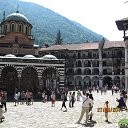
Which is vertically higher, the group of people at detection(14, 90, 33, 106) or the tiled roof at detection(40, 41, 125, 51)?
the tiled roof at detection(40, 41, 125, 51)

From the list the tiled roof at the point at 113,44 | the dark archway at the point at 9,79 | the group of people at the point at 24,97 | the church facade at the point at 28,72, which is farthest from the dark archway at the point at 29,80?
the tiled roof at the point at 113,44

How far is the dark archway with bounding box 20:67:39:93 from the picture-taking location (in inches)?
1540

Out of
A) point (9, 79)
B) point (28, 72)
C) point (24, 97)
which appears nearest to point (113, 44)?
point (28, 72)

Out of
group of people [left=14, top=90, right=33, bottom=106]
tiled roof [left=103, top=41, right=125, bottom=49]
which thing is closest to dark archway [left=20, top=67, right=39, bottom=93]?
group of people [left=14, top=90, right=33, bottom=106]

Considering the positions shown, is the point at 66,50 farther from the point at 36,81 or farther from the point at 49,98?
the point at 49,98

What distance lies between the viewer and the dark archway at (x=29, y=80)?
39.1m

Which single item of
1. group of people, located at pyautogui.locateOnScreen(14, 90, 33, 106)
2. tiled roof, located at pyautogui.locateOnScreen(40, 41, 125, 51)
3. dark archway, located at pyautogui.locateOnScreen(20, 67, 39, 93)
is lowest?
group of people, located at pyautogui.locateOnScreen(14, 90, 33, 106)

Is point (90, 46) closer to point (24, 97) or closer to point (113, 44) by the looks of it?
point (113, 44)

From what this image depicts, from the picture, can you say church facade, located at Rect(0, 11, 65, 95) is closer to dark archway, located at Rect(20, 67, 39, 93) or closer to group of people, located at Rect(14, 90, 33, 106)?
dark archway, located at Rect(20, 67, 39, 93)

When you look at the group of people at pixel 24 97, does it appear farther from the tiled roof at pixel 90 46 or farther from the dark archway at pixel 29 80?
the tiled roof at pixel 90 46

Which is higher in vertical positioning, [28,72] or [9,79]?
[28,72]

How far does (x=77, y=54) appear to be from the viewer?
76.1 meters

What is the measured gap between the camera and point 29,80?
3975 centimetres

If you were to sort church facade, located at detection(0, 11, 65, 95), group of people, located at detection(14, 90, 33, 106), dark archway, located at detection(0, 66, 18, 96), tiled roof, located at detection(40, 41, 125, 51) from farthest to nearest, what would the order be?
1. tiled roof, located at detection(40, 41, 125, 51)
2. dark archway, located at detection(0, 66, 18, 96)
3. church facade, located at detection(0, 11, 65, 95)
4. group of people, located at detection(14, 90, 33, 106)
